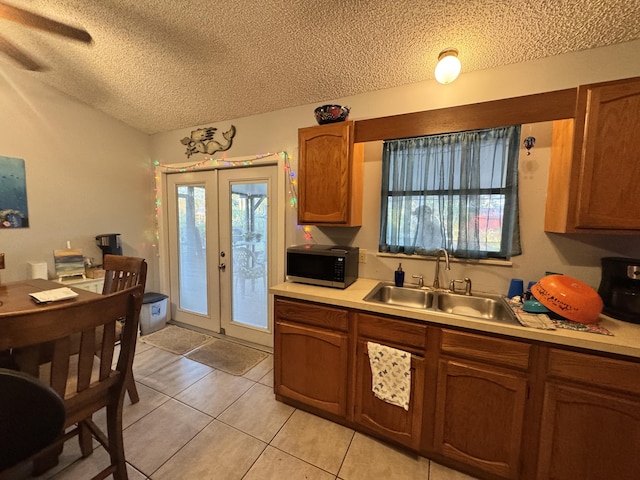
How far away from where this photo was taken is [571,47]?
165 cm

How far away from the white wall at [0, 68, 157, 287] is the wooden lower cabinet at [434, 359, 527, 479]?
3562 mm

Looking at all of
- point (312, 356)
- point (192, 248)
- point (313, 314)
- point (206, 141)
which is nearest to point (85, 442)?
point (312, 356)

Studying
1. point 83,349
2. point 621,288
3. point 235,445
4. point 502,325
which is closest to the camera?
point 83,349

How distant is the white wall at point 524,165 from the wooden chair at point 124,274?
1.41 metres

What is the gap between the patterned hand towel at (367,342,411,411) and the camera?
1.58 m

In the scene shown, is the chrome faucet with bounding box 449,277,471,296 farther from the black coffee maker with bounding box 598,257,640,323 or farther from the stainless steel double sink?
the black coffee maker with bounding box 598,257,640,323

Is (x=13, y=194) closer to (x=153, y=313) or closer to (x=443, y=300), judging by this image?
(x=153, y=313)

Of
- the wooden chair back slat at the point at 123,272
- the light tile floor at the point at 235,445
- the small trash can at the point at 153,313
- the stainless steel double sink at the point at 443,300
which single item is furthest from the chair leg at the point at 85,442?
the stainless steel double sink at the point at 443,300

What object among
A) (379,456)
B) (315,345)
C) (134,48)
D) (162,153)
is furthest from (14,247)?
(379,456)

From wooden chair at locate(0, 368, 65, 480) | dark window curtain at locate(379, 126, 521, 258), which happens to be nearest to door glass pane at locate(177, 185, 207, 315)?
dark window curtain at locate(379, 126, 521, 258)

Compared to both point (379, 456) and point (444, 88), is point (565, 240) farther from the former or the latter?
point (379, 456)

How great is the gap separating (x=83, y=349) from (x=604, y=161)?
256cm

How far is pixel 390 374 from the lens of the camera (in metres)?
1.62

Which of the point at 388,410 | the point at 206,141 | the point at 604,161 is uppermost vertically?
the point at 206,141
